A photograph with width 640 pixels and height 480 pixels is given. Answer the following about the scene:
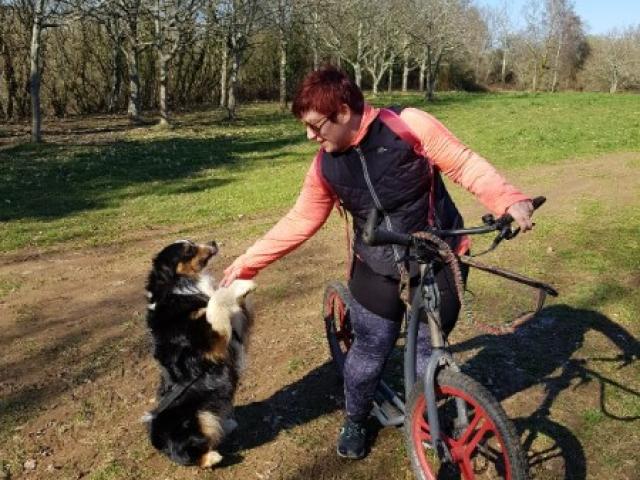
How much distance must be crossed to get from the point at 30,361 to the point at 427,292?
389cm

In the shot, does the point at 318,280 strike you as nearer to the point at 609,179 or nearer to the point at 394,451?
the point at 394,451

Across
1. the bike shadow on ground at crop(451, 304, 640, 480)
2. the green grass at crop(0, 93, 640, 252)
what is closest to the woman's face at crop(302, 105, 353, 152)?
the bike shadow on ground at crop(451, 304, 640, 480)

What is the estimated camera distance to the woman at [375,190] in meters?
2.84

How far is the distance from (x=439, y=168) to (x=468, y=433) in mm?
1271

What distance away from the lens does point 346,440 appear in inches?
147

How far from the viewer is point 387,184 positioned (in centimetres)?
298

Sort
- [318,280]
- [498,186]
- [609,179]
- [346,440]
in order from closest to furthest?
[498,186]
[346,440]
[318,280]
[609,179]

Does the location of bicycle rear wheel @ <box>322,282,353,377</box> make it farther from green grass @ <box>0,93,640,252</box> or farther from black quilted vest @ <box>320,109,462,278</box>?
green grass @ <box>0,93,640,252</box>

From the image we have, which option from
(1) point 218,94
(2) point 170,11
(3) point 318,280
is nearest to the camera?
(3) point 318,280

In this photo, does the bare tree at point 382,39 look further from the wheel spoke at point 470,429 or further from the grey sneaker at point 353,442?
the wheel spoke at point 470,429

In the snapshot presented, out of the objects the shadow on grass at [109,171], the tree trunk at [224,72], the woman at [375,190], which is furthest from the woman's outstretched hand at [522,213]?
the tree trunk at [224,72]

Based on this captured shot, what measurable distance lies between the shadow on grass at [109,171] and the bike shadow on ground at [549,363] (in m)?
8.06

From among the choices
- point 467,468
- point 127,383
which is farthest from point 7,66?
point 467,468

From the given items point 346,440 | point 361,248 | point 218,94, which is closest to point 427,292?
point 361,248
